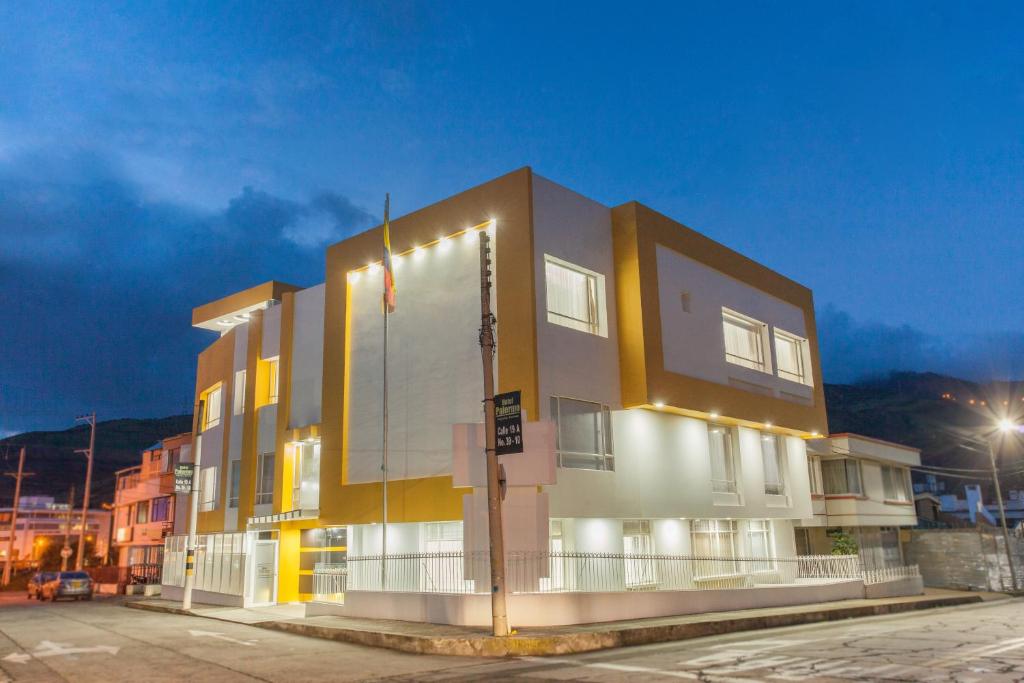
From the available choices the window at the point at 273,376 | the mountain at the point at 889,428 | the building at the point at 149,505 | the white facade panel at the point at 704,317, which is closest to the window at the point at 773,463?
the white facade panel at the point at 704,317

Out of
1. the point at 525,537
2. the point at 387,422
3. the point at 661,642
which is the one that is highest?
the point at 387,422

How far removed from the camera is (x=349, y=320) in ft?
83.4

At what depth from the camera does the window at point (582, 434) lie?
2045 cm

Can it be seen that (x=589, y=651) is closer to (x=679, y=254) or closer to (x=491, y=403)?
(x=491, y=403)

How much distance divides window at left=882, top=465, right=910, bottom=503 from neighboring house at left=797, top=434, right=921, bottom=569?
0.05 metres

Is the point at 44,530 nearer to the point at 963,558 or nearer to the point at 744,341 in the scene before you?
the point at 744,341

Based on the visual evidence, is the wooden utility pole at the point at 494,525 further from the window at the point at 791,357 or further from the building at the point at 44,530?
the building at the point at 44,530

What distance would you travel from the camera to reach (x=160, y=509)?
170ft

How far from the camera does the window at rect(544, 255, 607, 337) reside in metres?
21.7

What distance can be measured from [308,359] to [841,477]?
26947 mm

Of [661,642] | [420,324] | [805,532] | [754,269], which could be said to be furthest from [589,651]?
[805,532]

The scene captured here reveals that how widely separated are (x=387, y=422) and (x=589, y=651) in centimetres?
1037

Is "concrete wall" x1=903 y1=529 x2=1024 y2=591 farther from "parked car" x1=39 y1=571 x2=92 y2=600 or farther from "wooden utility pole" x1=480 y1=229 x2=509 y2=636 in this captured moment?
"parked car" x1=39 y1=571 x2=92 y2=600

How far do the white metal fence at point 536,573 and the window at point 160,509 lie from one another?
29.5 meters
